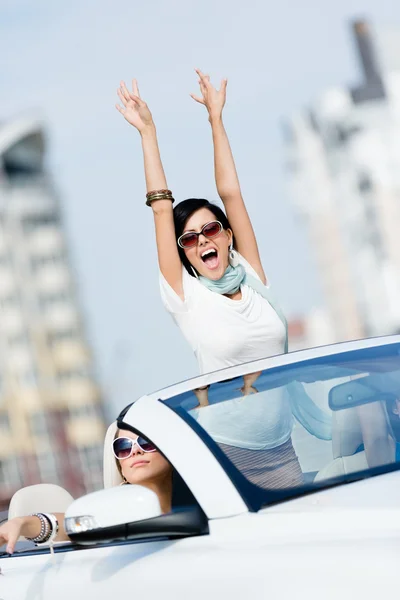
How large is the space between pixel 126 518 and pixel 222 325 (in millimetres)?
1294

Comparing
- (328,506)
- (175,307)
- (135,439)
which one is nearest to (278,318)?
(175,307)

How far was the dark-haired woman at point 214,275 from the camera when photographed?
4.46m

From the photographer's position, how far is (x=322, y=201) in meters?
117

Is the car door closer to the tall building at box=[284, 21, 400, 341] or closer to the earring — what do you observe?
the earring

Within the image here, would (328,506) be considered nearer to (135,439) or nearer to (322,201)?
(135,439)

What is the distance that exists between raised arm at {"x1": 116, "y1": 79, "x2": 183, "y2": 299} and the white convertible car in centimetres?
70

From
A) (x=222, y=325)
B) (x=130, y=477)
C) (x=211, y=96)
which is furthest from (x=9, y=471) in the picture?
(x=130, y=477)

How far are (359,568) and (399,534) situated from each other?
12 centimetres

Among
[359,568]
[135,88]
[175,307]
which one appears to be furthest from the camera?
[135,88]

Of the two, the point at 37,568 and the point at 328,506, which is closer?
the point at 328,506

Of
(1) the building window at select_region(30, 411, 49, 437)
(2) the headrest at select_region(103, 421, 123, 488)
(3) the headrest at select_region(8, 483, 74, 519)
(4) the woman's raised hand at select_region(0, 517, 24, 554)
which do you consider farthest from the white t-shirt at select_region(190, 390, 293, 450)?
(1) the building window at select_region(30, 411, 49, 437)

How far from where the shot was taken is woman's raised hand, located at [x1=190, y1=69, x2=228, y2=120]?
5.09 m

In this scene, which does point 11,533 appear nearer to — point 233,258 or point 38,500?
point 38,500

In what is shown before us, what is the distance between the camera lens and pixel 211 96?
512cm
